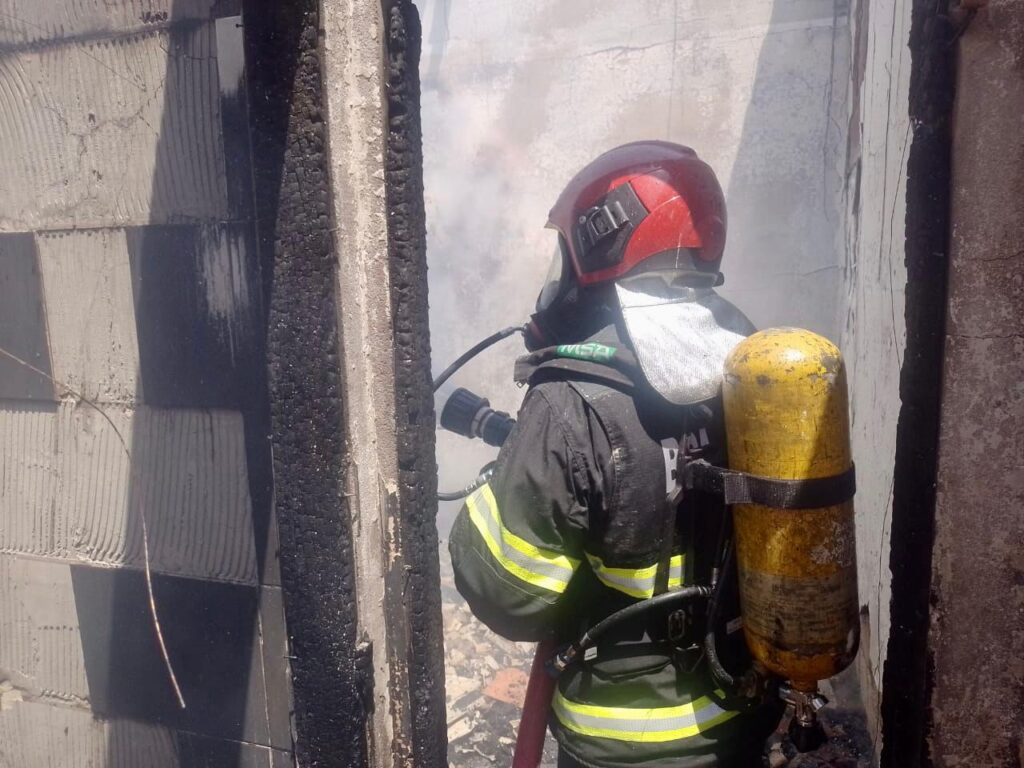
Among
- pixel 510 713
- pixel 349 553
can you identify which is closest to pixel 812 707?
pixel 349 553

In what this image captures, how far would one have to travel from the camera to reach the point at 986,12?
5.52 feet

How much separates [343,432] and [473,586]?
0.57 metres

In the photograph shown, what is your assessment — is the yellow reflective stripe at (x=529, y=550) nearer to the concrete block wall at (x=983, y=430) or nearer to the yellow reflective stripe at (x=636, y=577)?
the yellow reflective stripe at (x=636, y=577)

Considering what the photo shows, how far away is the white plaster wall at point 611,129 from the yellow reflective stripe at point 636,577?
20.6 feet

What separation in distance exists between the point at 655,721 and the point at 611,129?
7.75m

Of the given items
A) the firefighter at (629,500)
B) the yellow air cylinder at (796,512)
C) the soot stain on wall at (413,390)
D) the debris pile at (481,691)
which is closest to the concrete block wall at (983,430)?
the yellow air cylinder at (796,512)

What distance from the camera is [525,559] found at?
1873 mm

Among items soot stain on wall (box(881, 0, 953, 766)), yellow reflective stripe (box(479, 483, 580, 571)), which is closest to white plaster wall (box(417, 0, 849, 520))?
soot stain on wall (box(881, 0, 953, 766))

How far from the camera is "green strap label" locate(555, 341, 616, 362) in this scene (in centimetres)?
194

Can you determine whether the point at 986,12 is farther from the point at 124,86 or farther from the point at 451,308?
the point at 451,308

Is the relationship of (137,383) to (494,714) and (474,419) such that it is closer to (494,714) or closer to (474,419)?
(474,419)

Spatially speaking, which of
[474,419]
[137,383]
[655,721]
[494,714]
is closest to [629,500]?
[655,721]

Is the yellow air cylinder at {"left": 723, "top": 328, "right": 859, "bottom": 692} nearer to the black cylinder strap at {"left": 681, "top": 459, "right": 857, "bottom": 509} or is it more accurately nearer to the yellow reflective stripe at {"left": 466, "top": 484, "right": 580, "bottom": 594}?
the black cylinder strap at {"left": 681, "top": 459, "right": 857, "bottom": 509}

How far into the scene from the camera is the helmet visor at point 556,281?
7.76 feet
